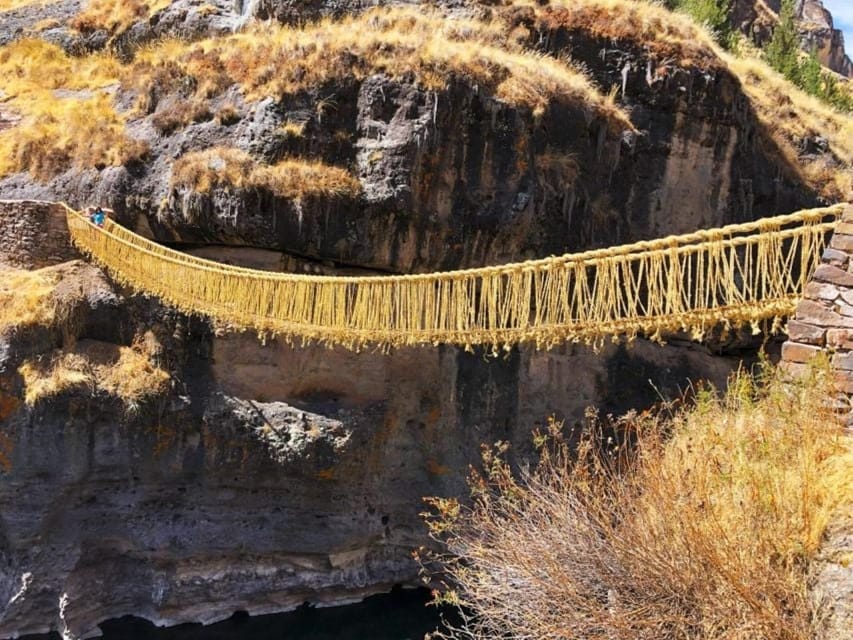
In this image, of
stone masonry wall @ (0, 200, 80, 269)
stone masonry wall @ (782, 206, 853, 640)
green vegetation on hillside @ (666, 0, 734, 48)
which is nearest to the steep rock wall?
stone masonry wall @ (0, 200, 80, 269)

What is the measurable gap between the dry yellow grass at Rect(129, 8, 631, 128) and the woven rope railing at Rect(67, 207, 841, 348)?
2990mm

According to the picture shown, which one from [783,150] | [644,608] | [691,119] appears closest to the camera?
[644,608]

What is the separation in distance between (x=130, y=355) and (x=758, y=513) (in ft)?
27.1

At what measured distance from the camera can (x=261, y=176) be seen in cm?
980

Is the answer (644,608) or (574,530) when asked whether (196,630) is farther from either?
(644,608)

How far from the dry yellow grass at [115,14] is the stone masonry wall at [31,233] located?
5.34 meters

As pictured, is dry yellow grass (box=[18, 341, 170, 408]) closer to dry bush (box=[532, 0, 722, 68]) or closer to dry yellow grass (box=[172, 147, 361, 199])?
dry yellow grass (box=[172, 147, 361, 199])

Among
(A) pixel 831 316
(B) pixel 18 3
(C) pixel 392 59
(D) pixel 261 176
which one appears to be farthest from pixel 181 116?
(B) pixel 18 3

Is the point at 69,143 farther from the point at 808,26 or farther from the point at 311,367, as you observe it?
the point at 808,26

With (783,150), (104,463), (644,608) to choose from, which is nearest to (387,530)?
(104,463)

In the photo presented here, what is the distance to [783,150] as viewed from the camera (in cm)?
1336

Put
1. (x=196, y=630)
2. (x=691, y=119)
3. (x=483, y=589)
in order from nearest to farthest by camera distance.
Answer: (x=483, y=589) < (x=196, y=630) < (x=691, y=119)

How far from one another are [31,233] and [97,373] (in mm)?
2032

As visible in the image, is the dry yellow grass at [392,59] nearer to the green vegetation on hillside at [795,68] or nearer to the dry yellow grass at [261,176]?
the dry yellow grass at [261,176]
